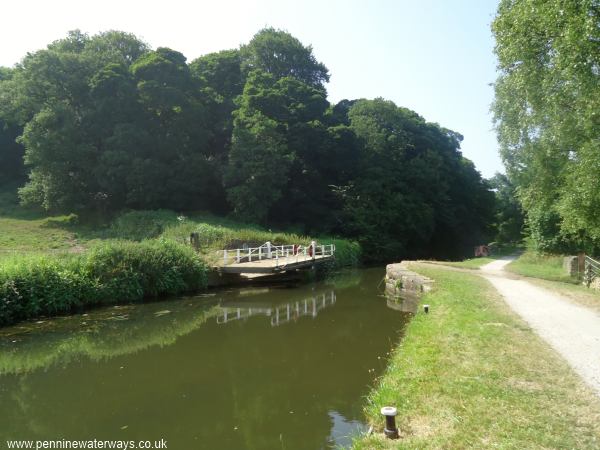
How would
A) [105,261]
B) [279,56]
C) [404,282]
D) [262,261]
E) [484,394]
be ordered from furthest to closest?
[279,56] < [262,261] < [404,282] < [105,261] < [484,394]

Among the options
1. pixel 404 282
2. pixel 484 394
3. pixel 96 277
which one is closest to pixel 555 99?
pixel 404 282

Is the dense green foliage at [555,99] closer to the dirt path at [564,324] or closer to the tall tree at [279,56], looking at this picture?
the dirt path at [564,324]

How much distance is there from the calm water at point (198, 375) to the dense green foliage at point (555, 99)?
6.65m

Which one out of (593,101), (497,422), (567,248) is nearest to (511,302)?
(593,101)

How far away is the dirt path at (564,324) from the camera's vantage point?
645 centimetres

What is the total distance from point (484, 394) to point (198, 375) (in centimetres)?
535

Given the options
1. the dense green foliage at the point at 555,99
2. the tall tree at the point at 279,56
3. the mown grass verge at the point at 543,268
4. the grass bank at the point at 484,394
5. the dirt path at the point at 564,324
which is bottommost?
the grass bank at the point at 484,394

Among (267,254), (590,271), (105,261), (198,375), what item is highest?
(105,261)

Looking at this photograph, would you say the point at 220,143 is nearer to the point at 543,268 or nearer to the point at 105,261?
the point at 105,261

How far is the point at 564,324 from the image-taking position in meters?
8.98

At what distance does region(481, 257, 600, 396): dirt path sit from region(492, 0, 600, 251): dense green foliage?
116 inches

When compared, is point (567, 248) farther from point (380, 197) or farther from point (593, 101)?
point (380, 197)

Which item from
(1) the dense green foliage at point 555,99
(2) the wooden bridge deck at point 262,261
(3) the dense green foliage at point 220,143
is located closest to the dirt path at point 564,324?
(1) the dense green foliage at point 555,99

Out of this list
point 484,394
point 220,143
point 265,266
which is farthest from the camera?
point 220,143
